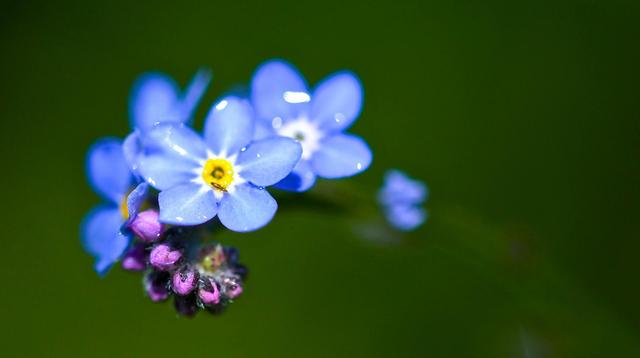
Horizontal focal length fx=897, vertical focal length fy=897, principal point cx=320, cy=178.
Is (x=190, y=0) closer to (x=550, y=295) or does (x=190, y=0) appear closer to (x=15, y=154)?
(x=15, y=154)

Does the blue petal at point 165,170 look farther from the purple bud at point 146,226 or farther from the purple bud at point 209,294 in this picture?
the purple bud at point 209,294

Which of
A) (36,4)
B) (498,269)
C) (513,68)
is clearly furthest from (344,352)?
(36,4)

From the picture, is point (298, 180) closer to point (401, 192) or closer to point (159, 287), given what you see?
point (159, 287)

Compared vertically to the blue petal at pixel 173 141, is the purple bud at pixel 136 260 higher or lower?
lower

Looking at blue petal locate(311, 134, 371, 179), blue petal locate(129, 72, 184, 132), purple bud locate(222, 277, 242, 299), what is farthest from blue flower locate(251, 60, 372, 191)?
purple bud locate(222, 277, 242, 299)

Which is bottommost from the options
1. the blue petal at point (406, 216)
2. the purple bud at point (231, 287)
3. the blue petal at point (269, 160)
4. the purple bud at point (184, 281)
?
the purple bud at point (184, 281)

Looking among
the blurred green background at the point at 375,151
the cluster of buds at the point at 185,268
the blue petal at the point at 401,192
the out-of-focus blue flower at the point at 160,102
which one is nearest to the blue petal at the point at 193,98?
the out-of-focus blue flower at the point at 160,102

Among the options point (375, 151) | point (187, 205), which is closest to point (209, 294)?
point (187, 205)
